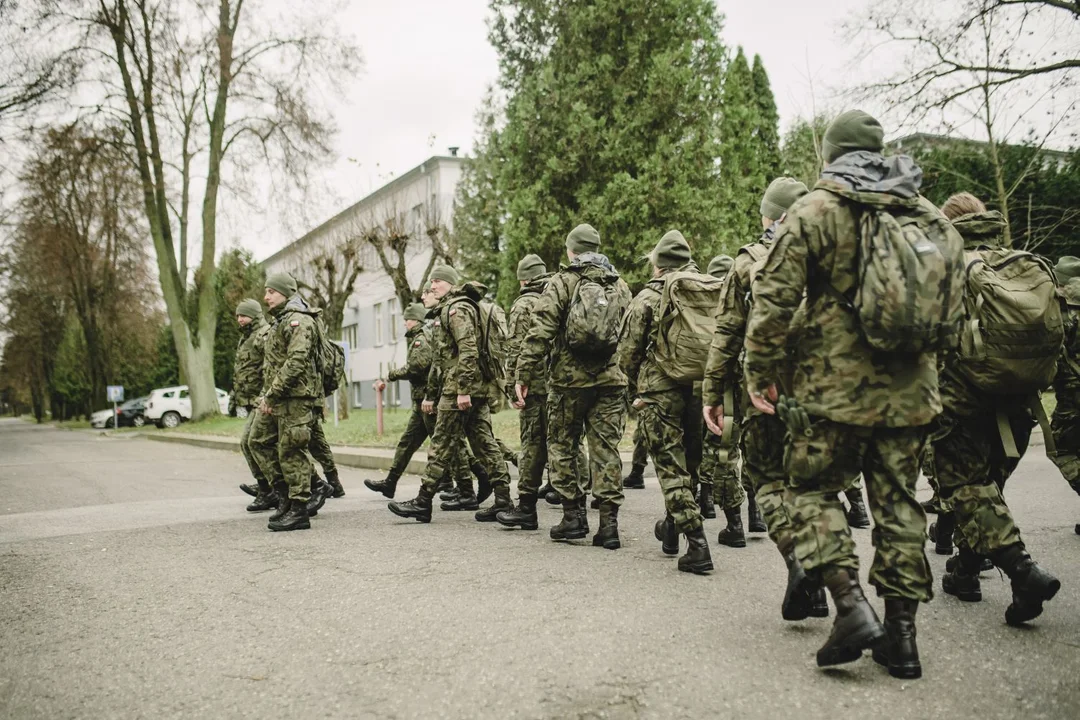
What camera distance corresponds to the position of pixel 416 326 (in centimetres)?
835

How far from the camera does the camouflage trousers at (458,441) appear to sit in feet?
22.5

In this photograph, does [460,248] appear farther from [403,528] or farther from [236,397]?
[403,528]

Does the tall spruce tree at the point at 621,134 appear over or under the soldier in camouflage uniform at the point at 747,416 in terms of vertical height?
over

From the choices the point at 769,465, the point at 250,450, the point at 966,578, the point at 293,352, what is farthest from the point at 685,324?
the point at 250,450

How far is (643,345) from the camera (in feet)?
17.8

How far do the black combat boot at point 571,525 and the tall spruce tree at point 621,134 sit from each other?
1119 centimetres

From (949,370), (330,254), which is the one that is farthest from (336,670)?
(330,254)

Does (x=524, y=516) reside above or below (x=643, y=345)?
below

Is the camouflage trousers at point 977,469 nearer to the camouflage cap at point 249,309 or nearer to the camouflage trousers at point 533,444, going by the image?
the camouflage trousers at point 533,444

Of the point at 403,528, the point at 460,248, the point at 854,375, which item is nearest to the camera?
the point at 854,375

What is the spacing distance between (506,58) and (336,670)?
18051 mm

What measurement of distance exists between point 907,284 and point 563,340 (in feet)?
9.93

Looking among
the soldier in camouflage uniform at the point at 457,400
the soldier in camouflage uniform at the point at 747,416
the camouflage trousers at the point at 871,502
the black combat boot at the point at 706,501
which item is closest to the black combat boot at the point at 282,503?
the soldier in camouflage uniform at the point at 457,400

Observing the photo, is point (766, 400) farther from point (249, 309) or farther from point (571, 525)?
point (249, 309)
